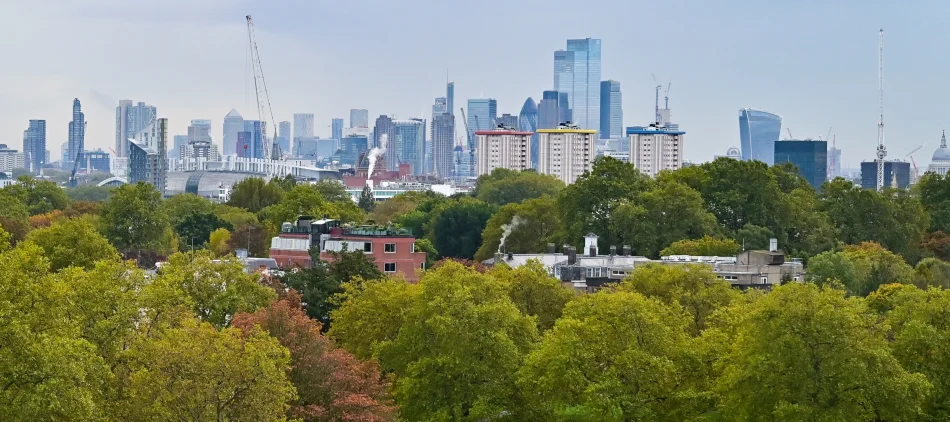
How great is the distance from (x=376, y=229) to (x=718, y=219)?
1175 inches

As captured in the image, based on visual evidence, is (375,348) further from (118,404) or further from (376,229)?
(376,229)

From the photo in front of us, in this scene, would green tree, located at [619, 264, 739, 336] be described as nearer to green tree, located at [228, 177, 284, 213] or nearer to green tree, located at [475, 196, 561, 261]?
green tree, located at [475, 196, 561, 261]

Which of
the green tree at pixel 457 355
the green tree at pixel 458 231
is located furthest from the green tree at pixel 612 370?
the green tree at pixel 458 231

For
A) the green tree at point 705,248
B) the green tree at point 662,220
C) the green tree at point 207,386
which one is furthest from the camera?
the green tree at point 662,220

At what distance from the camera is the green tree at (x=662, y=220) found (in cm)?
9156

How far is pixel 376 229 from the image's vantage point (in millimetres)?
75375

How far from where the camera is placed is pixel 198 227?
11525 cm

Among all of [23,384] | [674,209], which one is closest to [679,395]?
[23,384]

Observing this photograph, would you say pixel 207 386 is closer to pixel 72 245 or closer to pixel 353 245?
pixel 72 245

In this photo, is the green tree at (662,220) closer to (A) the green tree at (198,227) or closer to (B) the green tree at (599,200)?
(B) the green tree at (599,200)

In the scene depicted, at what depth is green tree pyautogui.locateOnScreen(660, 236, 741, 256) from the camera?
84.5 m

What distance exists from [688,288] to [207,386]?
89.7 ft

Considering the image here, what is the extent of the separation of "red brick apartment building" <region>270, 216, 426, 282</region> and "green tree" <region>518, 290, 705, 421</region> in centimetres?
2648

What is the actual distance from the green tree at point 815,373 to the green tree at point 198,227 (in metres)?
72.2
